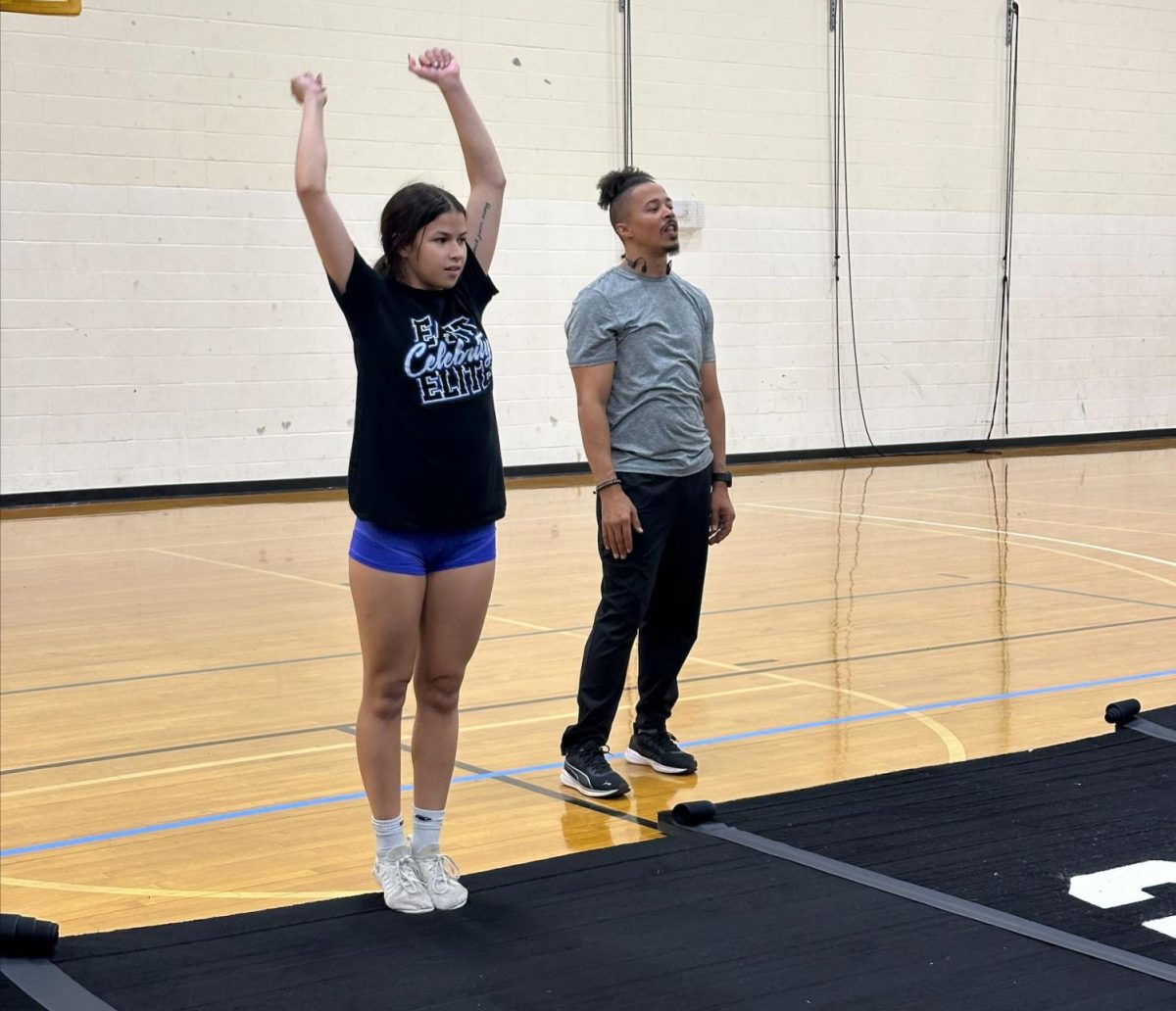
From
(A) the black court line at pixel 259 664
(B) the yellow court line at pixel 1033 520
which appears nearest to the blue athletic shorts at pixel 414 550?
(A) the black court line at pixel 259 664

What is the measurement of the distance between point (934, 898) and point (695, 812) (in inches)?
24.2

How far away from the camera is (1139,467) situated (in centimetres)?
1190

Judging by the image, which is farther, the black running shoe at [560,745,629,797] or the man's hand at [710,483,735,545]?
the man's hand at [710,483,735,545]

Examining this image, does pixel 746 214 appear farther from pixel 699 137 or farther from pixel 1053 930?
pixel 1053 930

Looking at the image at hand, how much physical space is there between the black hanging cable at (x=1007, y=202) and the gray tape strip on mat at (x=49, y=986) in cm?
1182

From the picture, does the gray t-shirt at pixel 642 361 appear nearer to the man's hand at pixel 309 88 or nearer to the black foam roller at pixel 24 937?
the man's hand at pixel 309 88

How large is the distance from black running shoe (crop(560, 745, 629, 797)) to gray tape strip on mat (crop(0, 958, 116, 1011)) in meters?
1.49

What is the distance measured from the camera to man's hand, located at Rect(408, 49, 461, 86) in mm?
2833

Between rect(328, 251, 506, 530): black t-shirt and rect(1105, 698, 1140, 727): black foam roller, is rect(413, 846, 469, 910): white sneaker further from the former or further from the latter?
rect(1105, 698, 1140, 727): black foam roller

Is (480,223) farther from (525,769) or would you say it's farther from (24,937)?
(525,769)

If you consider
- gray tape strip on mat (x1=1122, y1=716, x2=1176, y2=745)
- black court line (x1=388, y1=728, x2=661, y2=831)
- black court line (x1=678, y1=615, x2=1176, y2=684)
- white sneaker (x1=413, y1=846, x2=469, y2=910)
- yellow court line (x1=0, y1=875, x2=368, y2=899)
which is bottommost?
black court line (x1=678, y1=615, x2=1176, y2=684)

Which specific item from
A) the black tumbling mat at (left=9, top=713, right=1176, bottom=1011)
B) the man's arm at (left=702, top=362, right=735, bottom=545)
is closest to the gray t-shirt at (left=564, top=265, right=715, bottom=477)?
the man's arm at (left=702, top=362, right=735, bottom=545)

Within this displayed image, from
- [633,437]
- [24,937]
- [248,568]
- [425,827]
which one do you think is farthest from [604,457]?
[248,568]

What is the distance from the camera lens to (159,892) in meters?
3.10
